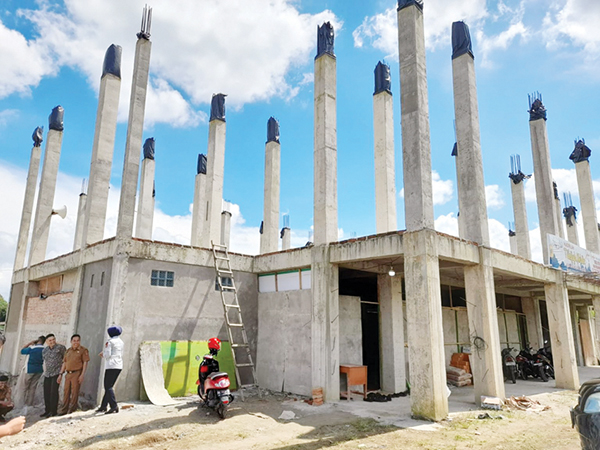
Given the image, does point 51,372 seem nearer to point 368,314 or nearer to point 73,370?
point 73,370

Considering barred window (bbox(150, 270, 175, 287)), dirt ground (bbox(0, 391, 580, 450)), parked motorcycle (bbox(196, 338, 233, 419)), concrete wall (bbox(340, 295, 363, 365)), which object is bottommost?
dirt ground (bbox(0, 391, 580, 450))

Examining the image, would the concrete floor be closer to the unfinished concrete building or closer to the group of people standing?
the unfinished concrete building

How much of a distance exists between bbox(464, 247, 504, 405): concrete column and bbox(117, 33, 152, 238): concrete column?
876 cm

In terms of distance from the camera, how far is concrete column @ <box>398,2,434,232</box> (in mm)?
9445

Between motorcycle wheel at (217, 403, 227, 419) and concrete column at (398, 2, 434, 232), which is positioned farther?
concrete column at (398, 2, 434, 232)

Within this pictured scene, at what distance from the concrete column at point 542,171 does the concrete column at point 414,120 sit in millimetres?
8710

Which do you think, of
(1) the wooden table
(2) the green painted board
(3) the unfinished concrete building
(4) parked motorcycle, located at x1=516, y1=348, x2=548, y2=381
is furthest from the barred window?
(4) parked motorcycle, located at x1=516, y1=348, x2=548, y2=381

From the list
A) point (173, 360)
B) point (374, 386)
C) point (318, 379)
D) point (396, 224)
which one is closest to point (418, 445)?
point (318, 379)

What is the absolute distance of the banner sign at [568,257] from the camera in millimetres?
14500

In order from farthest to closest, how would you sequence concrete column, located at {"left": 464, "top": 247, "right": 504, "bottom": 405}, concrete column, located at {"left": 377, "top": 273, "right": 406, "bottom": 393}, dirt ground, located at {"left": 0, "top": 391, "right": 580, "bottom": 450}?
concrete column, located at {"left": 377, "top": 273, "right": 406, "bottom": 393}, concrete column, located at {"left": 464, "top": 247, "right": 504, "bottom": 405}, dirt ground, located at {"left": 0, "top": 391, "right": 580, "bottom": 450}

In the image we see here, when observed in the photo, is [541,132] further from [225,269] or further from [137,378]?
[137,378]

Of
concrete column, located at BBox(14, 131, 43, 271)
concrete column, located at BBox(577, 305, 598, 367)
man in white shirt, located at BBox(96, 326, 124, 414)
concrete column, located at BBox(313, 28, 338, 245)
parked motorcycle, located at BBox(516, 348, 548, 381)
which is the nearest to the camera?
man in white shirt, located at BBox(96, 326, 124, 414)

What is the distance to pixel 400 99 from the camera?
33.8 feet

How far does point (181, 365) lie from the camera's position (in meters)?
10.8
